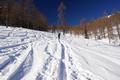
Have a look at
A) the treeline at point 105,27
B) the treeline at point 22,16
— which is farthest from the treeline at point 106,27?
the treeline at point 22,16

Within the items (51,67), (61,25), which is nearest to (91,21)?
(61,25)

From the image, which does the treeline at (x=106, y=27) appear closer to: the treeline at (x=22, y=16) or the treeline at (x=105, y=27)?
the treeline at (x=105, y=27)

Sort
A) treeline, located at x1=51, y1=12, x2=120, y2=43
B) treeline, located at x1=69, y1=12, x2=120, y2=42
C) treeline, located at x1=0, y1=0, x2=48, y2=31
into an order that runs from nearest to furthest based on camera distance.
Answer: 1. treeline, located at x1=0, y1=0, x2=48, y2=31
2. treeline, located at x1=69, y1=12, x2=120, y2=42
3. treeline, located at x1=51, y1=12, x2=120, y2=43

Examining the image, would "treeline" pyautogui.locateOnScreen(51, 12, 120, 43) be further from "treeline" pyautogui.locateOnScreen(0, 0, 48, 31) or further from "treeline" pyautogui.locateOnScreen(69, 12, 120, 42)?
"treeline" pyautogui.locateOnScreen(0, 0, 48, 31)

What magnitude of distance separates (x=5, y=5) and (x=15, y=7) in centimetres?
1636

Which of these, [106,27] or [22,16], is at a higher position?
[22,16]

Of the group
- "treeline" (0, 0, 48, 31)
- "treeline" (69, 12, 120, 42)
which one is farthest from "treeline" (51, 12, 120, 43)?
"treeline" (0, 0, 48, 31)

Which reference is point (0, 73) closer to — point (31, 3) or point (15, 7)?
point (15, 7)

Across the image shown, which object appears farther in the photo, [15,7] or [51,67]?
[15,7]

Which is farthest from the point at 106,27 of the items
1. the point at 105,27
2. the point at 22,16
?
the point at 22,16

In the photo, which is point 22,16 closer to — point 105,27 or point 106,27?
point 106,27

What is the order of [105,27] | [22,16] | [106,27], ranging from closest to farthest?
[22,16] → [106,27] → [105,27]

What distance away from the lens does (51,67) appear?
9.31m

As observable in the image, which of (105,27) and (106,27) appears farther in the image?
(105,27)
